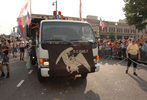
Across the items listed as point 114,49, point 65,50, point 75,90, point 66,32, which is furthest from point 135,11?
point 75,90

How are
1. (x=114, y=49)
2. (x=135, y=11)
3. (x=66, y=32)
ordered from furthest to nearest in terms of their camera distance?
(x=135, y=11)
(x=114, y=49)
(x=66, y=32)

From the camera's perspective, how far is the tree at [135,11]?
25.5 metres

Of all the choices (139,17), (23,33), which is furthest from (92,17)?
(23,33)

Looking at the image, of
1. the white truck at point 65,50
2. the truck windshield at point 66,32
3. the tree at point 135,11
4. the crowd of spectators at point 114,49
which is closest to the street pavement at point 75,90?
the white truck at point 65,50

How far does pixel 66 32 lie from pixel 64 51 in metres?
0.83

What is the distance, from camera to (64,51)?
4816 millimetres

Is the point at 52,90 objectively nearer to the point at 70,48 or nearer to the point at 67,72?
the point at 67,72

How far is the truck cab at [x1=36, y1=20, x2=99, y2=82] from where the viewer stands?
4.73 meters

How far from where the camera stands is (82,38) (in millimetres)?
5336

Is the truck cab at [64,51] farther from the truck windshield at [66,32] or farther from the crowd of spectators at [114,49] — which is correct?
the crowd of spectators at [114,49]

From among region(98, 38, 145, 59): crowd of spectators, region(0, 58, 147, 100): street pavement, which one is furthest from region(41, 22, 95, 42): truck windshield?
region(98, 38, 145, 59): crowd of spectators

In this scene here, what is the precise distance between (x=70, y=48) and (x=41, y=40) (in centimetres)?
104

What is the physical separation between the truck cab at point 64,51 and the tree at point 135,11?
23999 mm

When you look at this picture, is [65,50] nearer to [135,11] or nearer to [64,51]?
[64,51]
